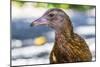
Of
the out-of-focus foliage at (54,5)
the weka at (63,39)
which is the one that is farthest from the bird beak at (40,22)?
the out-of-focus foliage at (54,5)

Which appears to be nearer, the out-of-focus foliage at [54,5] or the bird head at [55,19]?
the out-of-focus foliage at [54,5]

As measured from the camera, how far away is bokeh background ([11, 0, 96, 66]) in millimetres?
2398

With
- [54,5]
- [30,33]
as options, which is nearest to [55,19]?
[54,5]

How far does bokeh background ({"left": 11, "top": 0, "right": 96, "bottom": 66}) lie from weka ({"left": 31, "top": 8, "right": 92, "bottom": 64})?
2.1 inches

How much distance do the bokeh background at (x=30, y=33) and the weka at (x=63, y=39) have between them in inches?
2.1

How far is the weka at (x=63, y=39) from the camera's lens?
2576 mm

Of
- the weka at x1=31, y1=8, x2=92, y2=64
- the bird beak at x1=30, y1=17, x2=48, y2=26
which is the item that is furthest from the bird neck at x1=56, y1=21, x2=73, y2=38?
the bird beak at x1=30, y1=17, x2=48, y2=26

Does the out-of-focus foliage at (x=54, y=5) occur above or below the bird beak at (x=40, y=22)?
above

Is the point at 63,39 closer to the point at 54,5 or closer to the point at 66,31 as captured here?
the point at 66,31

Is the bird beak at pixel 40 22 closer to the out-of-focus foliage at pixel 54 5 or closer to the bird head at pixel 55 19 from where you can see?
the bird head at pixel 55 19

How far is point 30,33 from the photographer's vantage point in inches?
97.3

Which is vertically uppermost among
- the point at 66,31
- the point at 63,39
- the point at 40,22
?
the point at 40,22

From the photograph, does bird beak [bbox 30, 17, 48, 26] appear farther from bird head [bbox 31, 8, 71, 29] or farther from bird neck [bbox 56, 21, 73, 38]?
bird neck [bbox 56, 21, 73, 38]

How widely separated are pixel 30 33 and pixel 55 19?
1.21 ft
